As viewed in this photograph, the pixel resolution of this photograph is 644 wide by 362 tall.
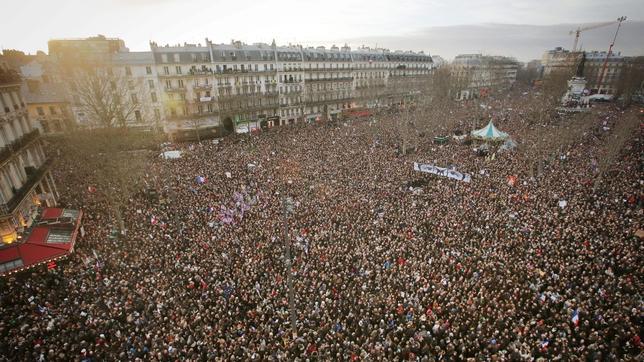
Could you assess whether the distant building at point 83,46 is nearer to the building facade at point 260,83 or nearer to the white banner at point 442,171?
the building facade at point 260,83

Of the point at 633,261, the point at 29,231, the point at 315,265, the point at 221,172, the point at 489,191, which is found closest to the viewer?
the point at 633,261

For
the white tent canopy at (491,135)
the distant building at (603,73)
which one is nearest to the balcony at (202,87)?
the white tent canopy at (491,135)

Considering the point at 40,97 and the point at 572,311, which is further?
the point at 40,97

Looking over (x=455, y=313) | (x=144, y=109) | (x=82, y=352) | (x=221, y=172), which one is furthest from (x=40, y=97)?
(x=455, y=313)

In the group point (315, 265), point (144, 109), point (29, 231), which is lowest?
point (315, 265)

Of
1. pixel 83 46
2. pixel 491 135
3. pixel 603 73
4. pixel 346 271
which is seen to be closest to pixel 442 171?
pixel 491 135

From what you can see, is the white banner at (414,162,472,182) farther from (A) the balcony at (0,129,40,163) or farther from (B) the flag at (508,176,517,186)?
(A) the balcony at (0,129,40,163)

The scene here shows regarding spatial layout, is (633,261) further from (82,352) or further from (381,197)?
(82,352)
